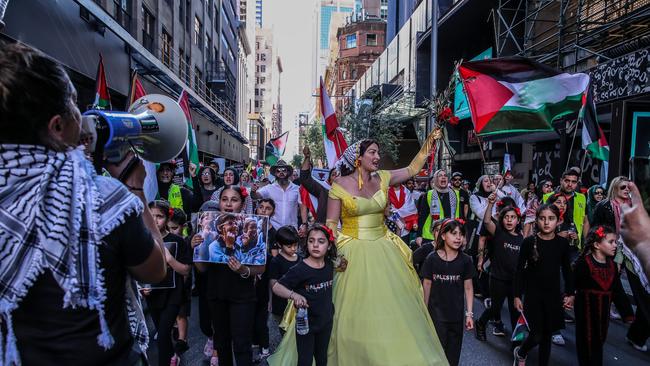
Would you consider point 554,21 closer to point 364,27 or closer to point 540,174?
point 540,174

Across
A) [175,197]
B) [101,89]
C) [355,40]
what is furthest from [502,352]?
[355,40]

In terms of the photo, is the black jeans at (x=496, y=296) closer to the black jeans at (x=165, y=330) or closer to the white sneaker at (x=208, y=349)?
the white sneaker at (x=208, y=349)

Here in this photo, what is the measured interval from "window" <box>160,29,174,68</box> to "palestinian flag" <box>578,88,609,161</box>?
18.0 meters

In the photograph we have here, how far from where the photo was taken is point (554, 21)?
1411 centimetres

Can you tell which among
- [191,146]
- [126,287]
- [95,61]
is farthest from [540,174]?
[126,287]

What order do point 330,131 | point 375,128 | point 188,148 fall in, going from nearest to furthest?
point 188,148
point 330,131
point 375,128

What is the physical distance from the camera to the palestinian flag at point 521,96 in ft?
21.6

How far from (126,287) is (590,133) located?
23.7ft

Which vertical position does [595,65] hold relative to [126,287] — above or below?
above

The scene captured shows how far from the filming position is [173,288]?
4699 mm

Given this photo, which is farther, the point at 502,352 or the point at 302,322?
the point at 502,352

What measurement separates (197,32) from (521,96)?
90.6 feet

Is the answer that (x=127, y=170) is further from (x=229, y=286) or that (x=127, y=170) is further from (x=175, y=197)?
(x=175, y=197)

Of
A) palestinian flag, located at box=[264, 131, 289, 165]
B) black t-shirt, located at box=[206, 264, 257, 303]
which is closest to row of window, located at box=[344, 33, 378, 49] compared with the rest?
palestinian flag, located at box=[264, 131, 289, 165]
